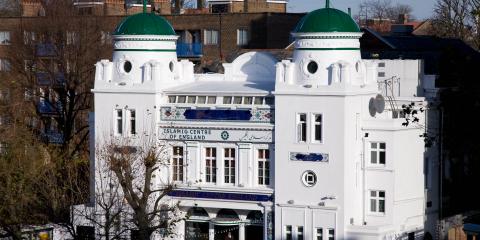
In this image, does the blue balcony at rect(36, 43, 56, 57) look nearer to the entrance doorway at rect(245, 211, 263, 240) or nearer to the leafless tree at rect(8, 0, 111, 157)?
the leafless tree at rect(8, 0, 111, 157)

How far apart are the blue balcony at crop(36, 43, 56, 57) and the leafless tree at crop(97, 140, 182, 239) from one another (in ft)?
74.6

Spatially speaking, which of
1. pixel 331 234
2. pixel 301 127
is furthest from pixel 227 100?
pixel 331 234

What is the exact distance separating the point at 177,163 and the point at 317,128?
669 centimetres

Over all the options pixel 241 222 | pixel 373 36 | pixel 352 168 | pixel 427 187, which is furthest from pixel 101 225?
pixel 373 36

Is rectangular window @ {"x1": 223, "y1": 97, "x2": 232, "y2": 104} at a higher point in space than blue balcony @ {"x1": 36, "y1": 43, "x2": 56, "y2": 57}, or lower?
lower

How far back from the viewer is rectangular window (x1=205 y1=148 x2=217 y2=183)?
182 ft

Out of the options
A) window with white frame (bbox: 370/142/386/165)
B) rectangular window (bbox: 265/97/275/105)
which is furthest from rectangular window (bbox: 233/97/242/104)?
window with white frame (bbox: 370/142/386/165)

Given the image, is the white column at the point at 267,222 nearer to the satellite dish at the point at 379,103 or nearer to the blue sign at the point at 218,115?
the blue sign at the point at 218,115

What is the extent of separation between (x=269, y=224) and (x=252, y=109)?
15.5 ft

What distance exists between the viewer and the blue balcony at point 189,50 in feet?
259

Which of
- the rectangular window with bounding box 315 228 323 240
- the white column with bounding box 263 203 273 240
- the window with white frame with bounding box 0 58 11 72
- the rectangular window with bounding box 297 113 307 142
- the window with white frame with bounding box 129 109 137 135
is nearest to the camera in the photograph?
the rectangular window with bounding box 315 228 323 240

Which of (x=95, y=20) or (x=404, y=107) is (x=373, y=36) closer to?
(x=404, y=107)

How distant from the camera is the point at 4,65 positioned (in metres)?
84.9

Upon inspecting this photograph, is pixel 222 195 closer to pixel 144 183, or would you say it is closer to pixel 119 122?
pixel 144 183
